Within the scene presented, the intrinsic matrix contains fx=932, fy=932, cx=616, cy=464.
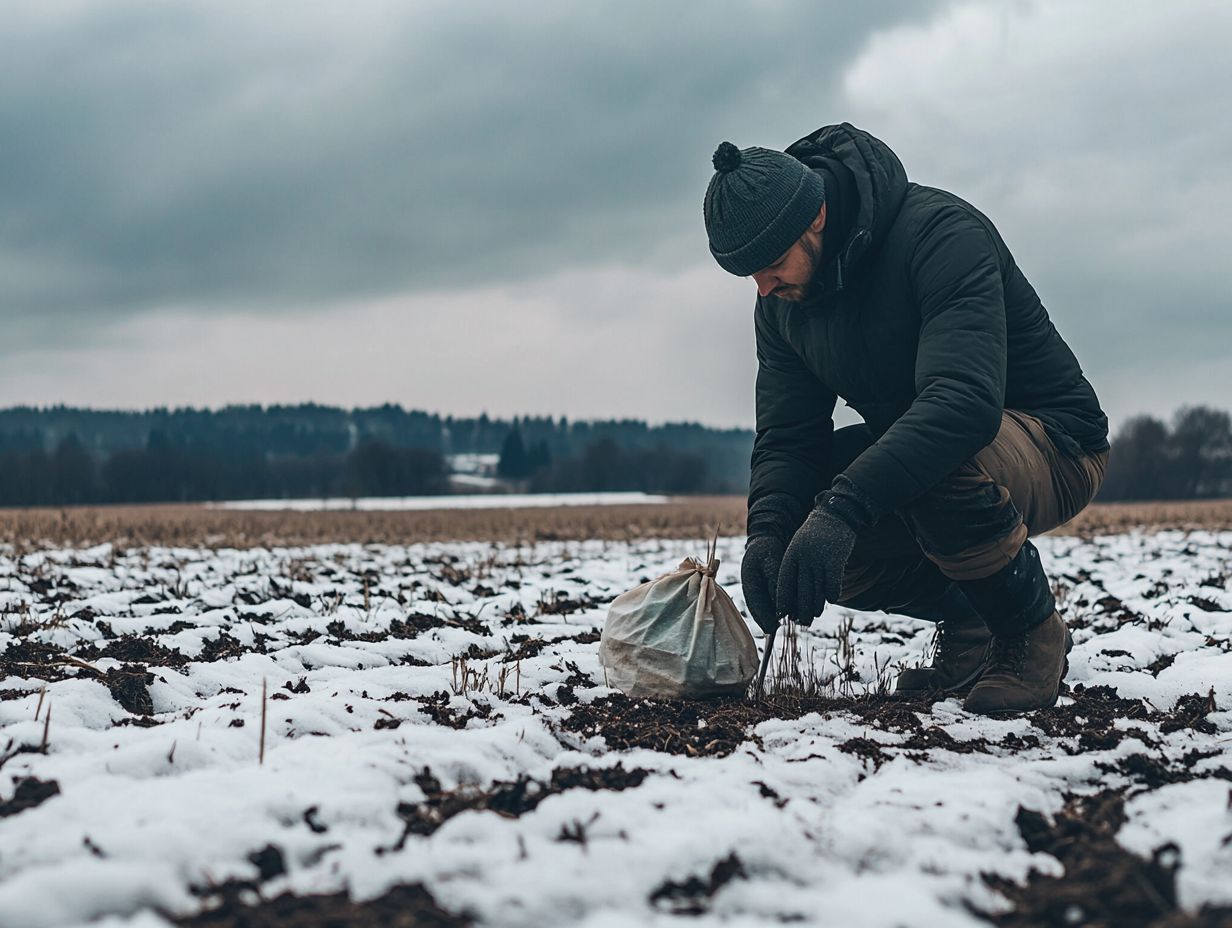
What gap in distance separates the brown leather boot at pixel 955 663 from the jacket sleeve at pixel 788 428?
70 centimetres

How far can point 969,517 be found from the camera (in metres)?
2.80

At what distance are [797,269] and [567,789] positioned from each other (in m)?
1.76

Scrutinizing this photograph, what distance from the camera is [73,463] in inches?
2665

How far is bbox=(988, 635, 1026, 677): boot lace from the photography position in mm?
3004

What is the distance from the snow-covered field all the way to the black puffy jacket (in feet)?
2.64

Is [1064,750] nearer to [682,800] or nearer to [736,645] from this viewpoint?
[736,645]

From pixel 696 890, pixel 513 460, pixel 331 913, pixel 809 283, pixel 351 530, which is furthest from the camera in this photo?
pixel 513 460

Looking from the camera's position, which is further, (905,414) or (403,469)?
(403,469)

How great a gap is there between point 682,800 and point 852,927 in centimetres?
57

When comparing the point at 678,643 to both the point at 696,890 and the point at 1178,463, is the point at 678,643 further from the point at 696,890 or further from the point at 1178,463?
the point at 1178,463

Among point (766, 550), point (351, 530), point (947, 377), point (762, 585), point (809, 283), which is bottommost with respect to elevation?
point (351, 530)

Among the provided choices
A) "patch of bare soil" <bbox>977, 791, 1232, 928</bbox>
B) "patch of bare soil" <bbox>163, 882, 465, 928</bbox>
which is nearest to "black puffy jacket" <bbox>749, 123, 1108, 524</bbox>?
"patch of bare soil" <bbox>977, 791, 1232, 928</bbox>

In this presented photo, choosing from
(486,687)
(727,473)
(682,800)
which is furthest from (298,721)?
(727,473)

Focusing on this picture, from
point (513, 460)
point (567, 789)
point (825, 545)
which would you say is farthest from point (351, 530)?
point (513, 460)
